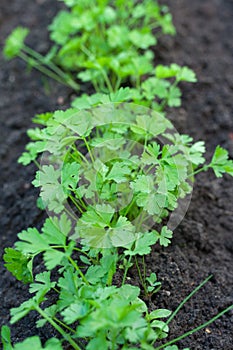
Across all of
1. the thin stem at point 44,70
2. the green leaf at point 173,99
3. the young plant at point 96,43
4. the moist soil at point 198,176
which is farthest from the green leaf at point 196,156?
the thin stem at point 44,70

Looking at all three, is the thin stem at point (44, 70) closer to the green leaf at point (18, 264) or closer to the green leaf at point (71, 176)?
the green leaf at point (71, 176)

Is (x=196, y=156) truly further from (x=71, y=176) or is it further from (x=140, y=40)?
(x=140, y=40)

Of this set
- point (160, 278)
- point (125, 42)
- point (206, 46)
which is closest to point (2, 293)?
point (160, 278)

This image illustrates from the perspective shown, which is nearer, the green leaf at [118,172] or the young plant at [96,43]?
the green leaf at [118,172]

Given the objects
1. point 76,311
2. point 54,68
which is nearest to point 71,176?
point 76,311

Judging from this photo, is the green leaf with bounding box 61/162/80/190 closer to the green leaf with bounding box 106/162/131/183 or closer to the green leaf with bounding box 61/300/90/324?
the green leaf with bounding box 106/162/131/183

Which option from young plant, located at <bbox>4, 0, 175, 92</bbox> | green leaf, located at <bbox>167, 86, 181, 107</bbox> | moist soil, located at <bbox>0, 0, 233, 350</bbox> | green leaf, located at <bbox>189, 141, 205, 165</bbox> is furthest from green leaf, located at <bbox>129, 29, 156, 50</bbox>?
green leaf, located at <bbox>189, 141, 205, 165</bbox>

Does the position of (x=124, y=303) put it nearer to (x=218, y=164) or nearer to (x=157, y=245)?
(x=157, y=245)

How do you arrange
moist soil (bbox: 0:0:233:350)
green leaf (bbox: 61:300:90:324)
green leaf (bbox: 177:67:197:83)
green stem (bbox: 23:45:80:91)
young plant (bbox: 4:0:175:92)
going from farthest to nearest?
green stem (bbox: 23:45:80:91)
young plant (bbox: 4:0:175:92)
green leaf (bbox: 177:67:197:83)
moist soil (bbox: 0:0:233:350)
green leaf (bbox: 61:300:90:324)
